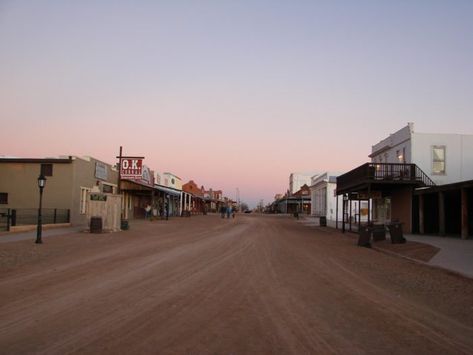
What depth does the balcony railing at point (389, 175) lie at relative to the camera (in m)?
30.0

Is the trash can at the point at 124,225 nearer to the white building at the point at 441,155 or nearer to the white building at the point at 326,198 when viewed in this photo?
the white building at the point at 441,155

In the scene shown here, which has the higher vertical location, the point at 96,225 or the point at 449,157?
the point at 449,157

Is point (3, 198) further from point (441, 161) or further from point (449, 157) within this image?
point (449, 157)

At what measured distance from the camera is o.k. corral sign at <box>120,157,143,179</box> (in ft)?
132

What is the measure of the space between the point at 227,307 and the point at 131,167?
3383 cm

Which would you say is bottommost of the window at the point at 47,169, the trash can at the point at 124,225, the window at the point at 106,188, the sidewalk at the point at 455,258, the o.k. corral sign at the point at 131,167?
the sidewalk at the point at 455,258

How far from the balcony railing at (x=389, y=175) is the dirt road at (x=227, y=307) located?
1533 centimetres

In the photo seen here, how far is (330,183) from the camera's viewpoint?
2746 inches

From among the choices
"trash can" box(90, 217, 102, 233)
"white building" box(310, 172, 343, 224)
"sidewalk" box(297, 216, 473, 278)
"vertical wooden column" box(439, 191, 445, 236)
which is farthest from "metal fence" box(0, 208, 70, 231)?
"white building" box(310, 172, 343, 224)

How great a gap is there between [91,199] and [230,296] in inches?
852

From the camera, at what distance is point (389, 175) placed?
104ft

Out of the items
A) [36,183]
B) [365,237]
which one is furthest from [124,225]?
[365,237]

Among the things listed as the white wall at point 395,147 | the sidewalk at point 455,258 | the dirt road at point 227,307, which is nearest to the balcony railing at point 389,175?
the white wall at point 395,147

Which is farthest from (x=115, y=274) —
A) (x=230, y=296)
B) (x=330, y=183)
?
(x=330, y=183)
